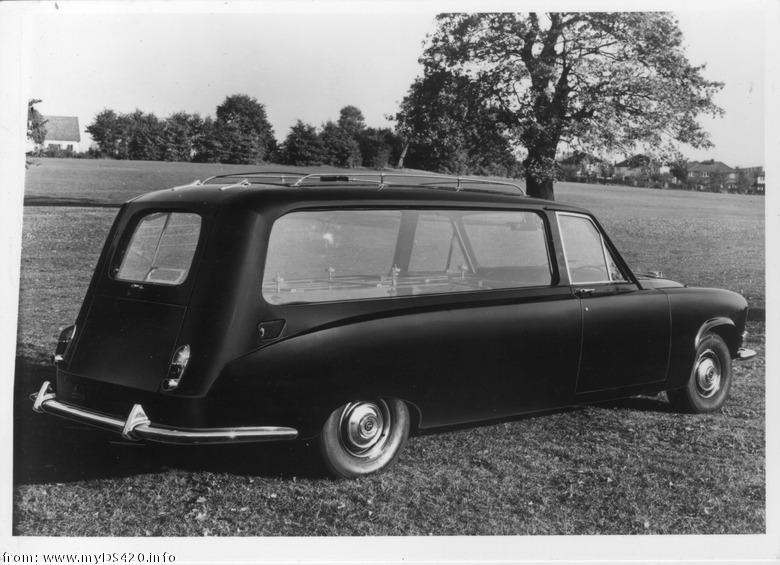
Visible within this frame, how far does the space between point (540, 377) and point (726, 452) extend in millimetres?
1422

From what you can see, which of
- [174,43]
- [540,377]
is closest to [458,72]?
[174,43]

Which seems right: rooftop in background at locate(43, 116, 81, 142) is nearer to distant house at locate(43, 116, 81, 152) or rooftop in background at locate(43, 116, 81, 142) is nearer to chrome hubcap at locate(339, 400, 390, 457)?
distant house at locate(43, 116, 81, 152)

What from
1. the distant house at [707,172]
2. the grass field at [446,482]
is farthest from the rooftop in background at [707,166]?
the grass field at [446,482]

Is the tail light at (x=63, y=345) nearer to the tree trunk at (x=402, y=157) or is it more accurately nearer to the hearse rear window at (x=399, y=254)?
the hearse rear window at (x=399, y=254)

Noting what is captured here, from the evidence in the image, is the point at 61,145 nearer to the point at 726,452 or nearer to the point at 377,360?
the point at 377,360

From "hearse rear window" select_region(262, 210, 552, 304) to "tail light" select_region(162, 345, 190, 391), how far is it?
1.60 feet

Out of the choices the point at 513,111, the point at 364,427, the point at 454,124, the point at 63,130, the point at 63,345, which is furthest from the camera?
the point at 454,124

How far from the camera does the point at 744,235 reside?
54.9 ft

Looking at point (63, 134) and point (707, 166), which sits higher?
point (707, 166)

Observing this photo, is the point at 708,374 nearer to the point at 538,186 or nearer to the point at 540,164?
the point at 540,164

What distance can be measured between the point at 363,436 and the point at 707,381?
3121 mm

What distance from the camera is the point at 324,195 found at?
426 cm

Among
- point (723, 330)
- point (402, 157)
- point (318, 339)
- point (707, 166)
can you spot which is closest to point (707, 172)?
point (707, 166)

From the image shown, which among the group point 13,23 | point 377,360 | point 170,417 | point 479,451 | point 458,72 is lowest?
point 479,451
